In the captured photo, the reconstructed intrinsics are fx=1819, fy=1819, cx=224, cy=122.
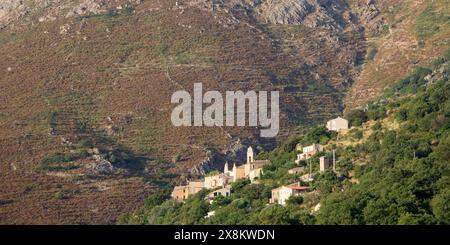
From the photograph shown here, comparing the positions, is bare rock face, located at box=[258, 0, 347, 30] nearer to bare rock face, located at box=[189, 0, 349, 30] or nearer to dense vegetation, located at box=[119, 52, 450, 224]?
bare rock face, located at box=[189, 0, 349, 30]

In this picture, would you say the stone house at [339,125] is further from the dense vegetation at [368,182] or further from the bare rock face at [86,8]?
the bare rock face at [86,8]

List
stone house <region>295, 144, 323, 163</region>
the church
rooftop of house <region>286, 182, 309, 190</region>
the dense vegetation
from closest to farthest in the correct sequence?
the dense vegetation → rooftop of house <region>286, 182, 309, 190</region> → stone house <region>295, 144, 323, 163</region> → the church

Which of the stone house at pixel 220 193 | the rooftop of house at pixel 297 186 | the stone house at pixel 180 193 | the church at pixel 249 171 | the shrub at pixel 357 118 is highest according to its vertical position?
the shrub at pixel 357 118

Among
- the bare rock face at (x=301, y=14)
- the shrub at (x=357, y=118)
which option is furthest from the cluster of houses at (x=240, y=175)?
the bare rock face at (x=301, y=14)

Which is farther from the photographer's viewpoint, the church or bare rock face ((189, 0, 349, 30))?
bare rock face ((189, 0, 349, 30))

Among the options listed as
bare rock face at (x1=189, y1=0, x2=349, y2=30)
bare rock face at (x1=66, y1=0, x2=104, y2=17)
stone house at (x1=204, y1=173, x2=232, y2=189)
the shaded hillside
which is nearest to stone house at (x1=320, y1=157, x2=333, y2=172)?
stone house at (x1=204, y1=173, x2=232, y2=189)

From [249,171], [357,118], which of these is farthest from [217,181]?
[357,118]

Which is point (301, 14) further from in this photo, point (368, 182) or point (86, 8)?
point (368, 182)
